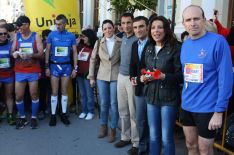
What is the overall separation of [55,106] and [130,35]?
7.27 ft

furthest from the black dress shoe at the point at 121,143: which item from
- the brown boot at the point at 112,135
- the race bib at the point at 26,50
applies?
the race bib at the point at 26,50

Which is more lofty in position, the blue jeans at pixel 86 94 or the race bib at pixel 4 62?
the race bib at pixel 4 62

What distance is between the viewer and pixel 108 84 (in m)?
5.18

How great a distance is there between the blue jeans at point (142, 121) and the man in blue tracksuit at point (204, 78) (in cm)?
115

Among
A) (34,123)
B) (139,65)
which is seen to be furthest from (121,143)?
(34,123)

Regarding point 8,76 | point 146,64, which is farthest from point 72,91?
point 146,64

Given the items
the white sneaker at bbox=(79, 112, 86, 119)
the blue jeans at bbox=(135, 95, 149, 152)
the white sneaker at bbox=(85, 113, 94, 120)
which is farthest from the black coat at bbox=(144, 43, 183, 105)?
the white sneaker at bbox=(79, 112, 86, 119)

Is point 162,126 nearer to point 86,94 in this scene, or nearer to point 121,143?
point 121,143

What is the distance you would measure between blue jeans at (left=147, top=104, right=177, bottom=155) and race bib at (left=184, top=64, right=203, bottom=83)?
22.8 inches

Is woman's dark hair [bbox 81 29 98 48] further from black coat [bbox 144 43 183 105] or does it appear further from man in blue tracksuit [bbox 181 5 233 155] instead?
man in blue tracksuit [bbox 181 5 233 155]

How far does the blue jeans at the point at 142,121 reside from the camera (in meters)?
4.31

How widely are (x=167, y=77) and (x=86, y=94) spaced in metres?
3.24

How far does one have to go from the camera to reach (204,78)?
302 cm

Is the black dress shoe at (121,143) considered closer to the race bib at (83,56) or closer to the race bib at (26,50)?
the race bib at (83,56)
